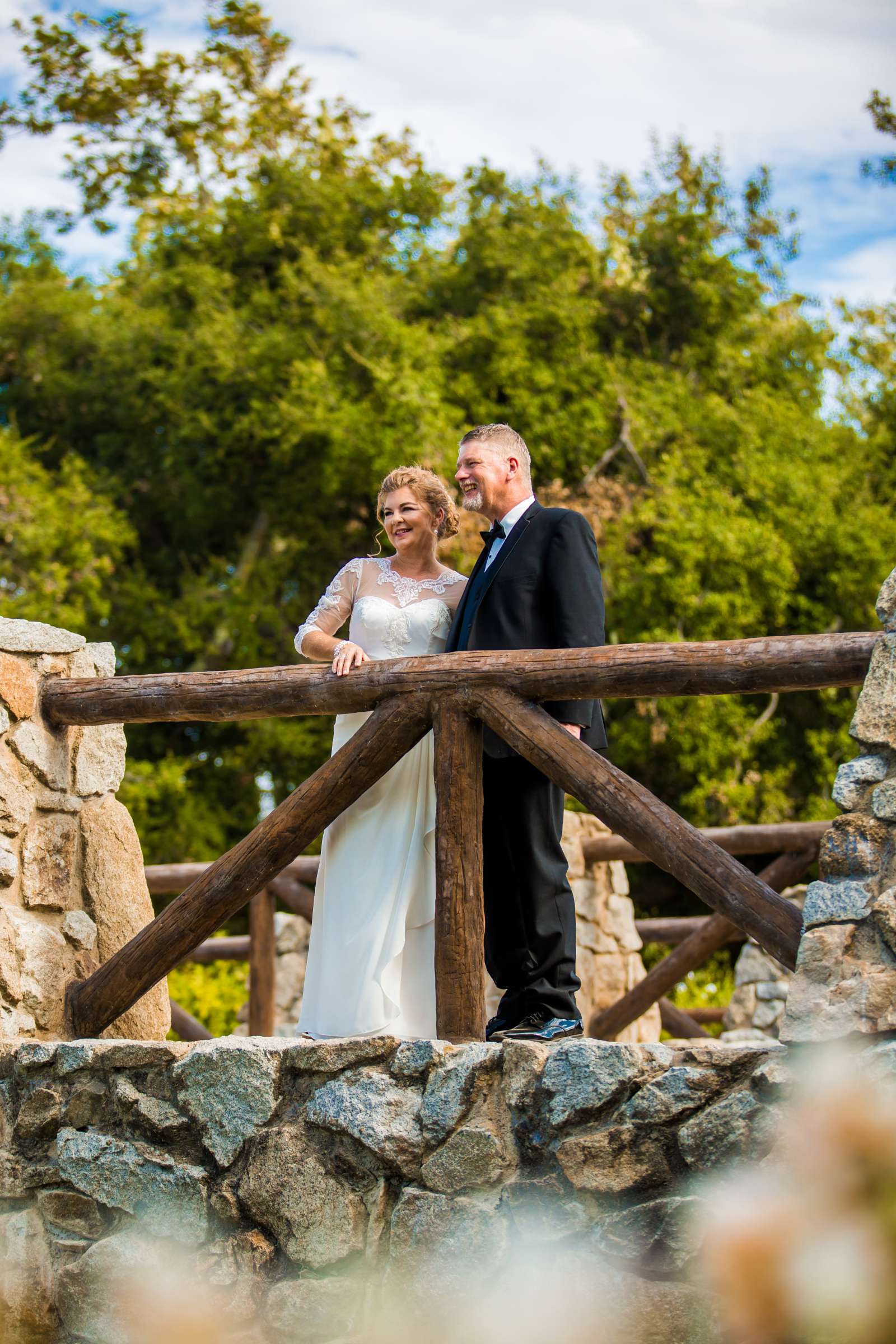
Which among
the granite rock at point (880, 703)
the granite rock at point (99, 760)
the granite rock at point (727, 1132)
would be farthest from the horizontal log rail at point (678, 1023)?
the granite rock at point (880, 703)

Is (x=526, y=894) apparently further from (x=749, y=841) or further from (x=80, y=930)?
(x=749, y=841)

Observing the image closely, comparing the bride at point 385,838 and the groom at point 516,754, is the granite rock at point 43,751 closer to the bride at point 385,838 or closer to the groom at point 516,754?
the bride at point 385,838

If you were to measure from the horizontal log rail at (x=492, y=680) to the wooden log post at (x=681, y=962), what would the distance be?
3.33 meters

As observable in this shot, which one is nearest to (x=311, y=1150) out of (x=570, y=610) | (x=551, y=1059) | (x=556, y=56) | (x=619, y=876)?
(x=551, y=1059)

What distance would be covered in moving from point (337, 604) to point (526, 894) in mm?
1069

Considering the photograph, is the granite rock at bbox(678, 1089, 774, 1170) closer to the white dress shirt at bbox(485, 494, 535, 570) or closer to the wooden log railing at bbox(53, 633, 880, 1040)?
the wooden log railing at bbox(53, 633, 880, 1040)

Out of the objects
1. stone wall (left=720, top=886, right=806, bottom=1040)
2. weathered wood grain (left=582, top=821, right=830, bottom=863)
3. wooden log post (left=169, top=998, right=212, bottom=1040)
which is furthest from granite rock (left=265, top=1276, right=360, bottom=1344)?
stone wall (left=720, top=886, right=806, bottom=1040)

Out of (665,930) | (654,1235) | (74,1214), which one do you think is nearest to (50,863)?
(74,1214)

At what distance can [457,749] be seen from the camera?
3094 mm

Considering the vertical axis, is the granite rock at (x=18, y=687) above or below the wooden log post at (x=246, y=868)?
above

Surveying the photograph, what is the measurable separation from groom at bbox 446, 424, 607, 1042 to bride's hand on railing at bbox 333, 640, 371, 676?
0.27 metres

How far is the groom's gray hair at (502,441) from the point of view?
3.54m

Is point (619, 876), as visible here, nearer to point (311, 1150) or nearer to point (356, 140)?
point (311, 1150)

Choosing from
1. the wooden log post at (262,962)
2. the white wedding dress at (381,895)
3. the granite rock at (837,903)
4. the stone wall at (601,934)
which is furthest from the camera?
the wooden log post at (262,962)
